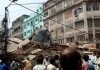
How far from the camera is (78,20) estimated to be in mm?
54156

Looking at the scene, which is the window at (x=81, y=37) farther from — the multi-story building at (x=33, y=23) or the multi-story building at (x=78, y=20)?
the multi-story building at (x=33, y=23)

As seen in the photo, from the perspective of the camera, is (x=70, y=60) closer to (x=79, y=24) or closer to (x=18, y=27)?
(x=79, y=24)

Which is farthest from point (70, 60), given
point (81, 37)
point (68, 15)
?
point (68, 15)

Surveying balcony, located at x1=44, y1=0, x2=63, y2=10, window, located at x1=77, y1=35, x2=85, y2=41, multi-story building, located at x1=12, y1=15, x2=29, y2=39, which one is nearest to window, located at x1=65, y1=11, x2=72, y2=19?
balcony, located at x1=44, y1=0, x2=63, y2=10

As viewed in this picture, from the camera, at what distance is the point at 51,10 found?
68000 millimetres

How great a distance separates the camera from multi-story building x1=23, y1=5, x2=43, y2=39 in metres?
76.8

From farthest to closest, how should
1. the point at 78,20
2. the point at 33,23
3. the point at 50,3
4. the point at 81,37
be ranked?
1. the point at 33,23
2. the point at 50,3
3. the point at 78,20
4. the point at 81,37

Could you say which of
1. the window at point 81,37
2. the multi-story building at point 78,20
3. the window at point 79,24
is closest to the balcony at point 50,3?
the multi-story building at point 78,20

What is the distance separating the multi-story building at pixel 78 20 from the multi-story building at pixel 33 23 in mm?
11184

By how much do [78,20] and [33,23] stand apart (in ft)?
94.8

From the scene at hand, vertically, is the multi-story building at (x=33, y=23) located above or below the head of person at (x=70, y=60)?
above

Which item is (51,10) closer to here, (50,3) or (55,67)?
(50,3)

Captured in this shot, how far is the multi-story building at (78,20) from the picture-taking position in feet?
170

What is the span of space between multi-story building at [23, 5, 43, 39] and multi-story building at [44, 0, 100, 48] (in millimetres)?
11184
